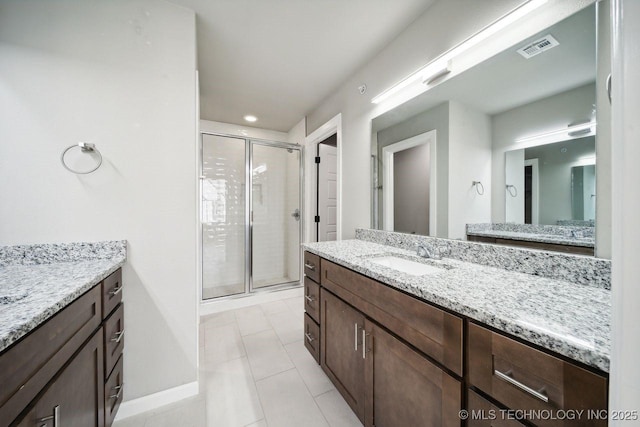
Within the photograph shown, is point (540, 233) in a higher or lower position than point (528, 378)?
higher

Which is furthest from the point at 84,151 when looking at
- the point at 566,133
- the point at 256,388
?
the point at 566,133

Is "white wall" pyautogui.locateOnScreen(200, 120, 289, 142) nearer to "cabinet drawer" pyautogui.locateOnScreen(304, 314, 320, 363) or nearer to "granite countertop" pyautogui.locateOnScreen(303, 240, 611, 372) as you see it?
"cabinet drawer" pyautogui.locateOnScreen(304, 314, 320, 363)

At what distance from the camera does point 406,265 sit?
4.69 ft

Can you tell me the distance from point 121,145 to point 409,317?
1746 mm

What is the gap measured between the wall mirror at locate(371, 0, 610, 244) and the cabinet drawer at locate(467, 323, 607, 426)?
75cm

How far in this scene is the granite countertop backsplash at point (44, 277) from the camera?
0.62m

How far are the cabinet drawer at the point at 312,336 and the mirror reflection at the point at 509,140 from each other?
965 millimetres

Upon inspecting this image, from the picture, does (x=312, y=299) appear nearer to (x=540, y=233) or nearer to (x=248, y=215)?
(x=540, y=233)

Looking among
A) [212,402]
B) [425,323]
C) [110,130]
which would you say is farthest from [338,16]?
[212,402]

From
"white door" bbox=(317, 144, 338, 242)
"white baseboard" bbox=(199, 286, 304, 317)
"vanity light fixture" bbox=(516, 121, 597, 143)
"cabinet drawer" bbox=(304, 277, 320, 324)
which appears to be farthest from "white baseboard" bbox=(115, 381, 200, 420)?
"vanity light fixture" bbox=(516, 121, 597, 143)

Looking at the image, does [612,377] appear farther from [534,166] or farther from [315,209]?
[315,209]

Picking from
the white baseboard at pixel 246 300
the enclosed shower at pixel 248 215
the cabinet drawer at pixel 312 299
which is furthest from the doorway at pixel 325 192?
the cabinet drawer at pixel 312 299

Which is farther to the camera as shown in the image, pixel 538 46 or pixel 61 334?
pixel 538 46

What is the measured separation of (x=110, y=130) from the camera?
1.33 meters
